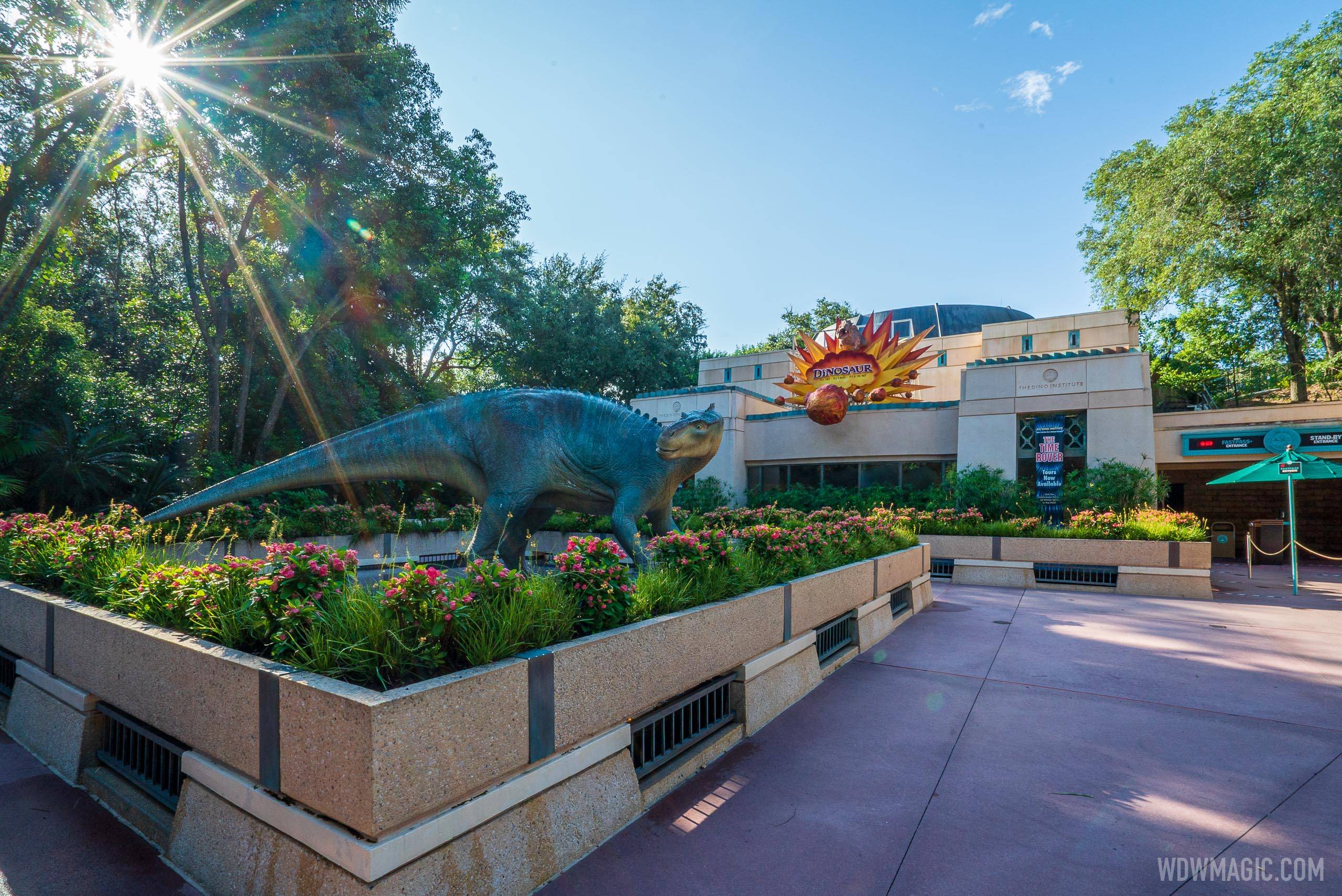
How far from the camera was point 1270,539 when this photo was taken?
17.5m

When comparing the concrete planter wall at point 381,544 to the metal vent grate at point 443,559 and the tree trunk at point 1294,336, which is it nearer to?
the metal vent grate at point 443,559

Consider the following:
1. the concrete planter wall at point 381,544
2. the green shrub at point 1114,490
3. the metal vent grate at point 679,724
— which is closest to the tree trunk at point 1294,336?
the green shrub at point 1114,490

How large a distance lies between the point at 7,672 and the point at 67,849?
2.80m

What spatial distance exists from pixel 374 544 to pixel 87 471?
4.28 meters

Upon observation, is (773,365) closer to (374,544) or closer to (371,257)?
(371,257)

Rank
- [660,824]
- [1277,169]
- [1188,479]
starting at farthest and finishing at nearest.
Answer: [1188,479] < [1277,169] < [660,824]

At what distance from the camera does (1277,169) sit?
16672 millimetres

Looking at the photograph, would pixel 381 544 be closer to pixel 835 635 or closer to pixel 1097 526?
pixel 835 635

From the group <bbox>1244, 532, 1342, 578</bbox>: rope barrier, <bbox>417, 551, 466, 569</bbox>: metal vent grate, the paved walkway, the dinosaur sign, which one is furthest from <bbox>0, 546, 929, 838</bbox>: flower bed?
the dinosaur sign

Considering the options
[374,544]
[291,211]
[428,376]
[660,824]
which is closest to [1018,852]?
[660,824]

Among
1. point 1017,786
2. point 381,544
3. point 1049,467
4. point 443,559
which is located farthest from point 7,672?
point 1049,467

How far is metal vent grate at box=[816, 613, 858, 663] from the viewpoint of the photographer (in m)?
5.67

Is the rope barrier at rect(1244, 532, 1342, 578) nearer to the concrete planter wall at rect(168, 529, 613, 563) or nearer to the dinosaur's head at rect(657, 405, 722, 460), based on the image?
the dinosaur's head at rect(657, 405, 722, 460)

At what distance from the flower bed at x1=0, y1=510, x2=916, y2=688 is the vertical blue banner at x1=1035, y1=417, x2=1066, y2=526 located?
473 inches
